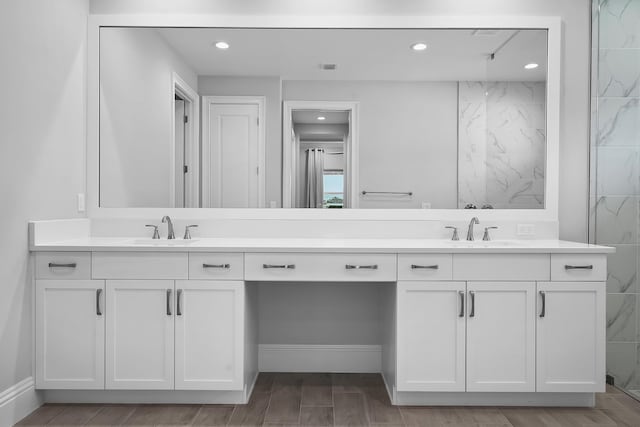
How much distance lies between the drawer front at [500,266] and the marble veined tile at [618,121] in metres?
0.98

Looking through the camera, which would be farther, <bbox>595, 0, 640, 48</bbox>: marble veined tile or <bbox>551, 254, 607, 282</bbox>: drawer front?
<bbox>595, 0, 640, 48</bbox>: marble veined tile

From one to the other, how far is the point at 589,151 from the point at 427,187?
1.04 m

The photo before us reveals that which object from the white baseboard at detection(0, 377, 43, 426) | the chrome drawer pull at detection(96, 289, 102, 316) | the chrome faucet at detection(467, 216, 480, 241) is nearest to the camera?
the white baseboard at detection(0, 377, 43, 426)

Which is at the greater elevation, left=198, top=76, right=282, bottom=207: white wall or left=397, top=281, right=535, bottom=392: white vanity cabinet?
left=198, top=76, right=282, bottom=207: white wall

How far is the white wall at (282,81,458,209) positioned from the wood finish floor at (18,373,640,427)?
1172mm

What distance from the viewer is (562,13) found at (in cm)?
277

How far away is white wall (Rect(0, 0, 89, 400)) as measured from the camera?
204 centimetres

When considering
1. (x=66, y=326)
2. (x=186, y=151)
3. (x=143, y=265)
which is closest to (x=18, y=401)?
(x=66, y=326)

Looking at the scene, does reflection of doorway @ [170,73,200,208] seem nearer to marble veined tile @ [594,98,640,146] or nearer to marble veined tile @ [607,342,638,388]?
marble veined tile @ [594,98,640,146]

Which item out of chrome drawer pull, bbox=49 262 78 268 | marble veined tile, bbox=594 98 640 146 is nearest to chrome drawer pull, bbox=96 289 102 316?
chrome drawer pull, bbox=49 262 78 268

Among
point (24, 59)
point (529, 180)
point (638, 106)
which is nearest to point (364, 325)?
point (529, 180)

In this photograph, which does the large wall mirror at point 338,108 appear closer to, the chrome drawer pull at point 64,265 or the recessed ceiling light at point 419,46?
the recessed ceiling light at point 419,46

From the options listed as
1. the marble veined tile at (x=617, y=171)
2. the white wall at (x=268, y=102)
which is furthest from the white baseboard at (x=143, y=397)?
the marble veined tile at (x=617, y=171)

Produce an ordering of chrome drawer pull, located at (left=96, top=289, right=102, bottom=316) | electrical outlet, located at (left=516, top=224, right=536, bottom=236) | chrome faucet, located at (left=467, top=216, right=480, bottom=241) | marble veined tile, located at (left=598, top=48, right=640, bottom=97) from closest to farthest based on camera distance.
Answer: chrome drawer pull, located at (left=96, top=289, right=102, bottom=316) < marble veined tile, located at (left=598, top=48, right=640, bottom=97) < chrome faucet, located at (left=467, top=216, right=480, bottom=241) < electrical outlet, located at (left=516, top=224, right=536, bottom=236)
